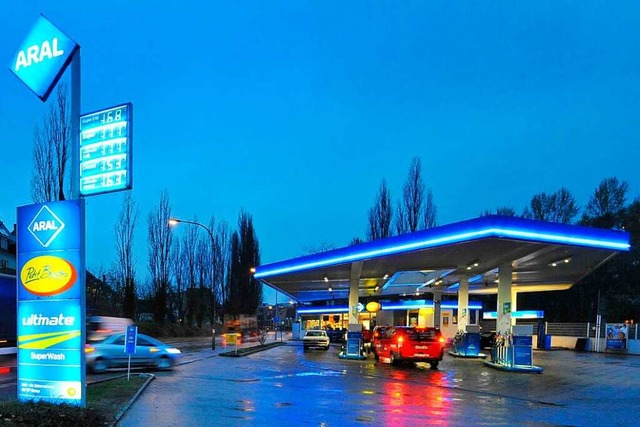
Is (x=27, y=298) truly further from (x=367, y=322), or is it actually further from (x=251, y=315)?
(x=251, y=315)

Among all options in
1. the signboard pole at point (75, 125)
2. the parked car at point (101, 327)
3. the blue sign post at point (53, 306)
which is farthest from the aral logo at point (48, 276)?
the parked car at point (101, 327)

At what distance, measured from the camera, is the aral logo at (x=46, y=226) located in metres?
10.5

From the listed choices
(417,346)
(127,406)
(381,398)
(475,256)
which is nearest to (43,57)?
(127,406)

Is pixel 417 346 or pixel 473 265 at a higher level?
pixel 473 265

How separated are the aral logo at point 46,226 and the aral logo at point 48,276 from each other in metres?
0.31

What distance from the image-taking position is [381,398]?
1450 centimetres

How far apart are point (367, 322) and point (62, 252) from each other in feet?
191

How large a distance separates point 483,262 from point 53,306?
22.7 metres

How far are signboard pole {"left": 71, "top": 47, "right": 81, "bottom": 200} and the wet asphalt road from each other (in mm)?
4181

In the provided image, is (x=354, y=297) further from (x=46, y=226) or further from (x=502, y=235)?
(x=46, y=226)

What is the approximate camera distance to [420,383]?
61.0 ft

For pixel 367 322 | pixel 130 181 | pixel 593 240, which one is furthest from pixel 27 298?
pixel 367 322

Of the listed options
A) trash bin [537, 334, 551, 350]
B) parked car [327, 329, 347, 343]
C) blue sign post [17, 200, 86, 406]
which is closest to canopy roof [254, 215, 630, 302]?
trash bin [537, 334, 551, 350]

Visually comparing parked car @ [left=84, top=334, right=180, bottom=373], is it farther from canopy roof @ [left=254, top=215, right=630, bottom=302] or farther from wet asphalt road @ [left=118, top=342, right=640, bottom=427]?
canopy roof @ [left=254, top=215, right=630, bottom=302]
